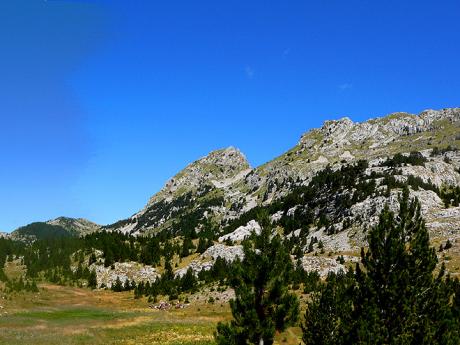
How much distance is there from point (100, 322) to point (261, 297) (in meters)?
46.9

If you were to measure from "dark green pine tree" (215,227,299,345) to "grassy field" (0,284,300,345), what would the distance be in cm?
2399

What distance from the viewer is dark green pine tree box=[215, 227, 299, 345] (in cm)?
2884

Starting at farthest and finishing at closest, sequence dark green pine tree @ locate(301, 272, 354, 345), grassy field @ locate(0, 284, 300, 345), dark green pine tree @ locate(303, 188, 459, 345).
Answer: grassy field @ locate(0, 284, 300, 345), dark green pine tree @ locate(301, 272, 354, 345), dark green pine tree @ locate(303, 188, 459, 345)

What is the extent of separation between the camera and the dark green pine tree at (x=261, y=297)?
94.6ft

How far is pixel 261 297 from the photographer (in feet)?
98.4

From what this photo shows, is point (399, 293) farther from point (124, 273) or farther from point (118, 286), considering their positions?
point (124, 273)

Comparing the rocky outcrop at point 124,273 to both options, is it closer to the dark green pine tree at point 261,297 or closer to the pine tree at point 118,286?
the pine tree at point 118,286

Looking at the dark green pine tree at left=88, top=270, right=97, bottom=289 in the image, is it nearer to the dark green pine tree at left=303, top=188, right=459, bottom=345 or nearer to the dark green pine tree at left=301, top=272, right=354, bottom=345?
the dark green pine tree at left=301, top=272, right=354, bottom=345

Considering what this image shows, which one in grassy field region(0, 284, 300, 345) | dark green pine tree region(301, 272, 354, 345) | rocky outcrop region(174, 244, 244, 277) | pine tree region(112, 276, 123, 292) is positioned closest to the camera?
dark green pine tree region(301, 272, 354, 345)

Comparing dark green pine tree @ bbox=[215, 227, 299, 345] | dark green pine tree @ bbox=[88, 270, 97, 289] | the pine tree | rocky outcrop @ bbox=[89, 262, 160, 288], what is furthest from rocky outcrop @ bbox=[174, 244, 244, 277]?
dark green pine tree @ bbox=[215, 227, 299, 345]

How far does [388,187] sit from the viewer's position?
132 meters

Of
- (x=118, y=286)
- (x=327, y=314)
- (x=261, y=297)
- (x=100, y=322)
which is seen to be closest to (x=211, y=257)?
(x=118, y=286)

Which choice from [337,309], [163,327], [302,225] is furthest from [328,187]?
[337,309]

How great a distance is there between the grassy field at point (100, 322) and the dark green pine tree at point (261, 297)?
23987 mm
